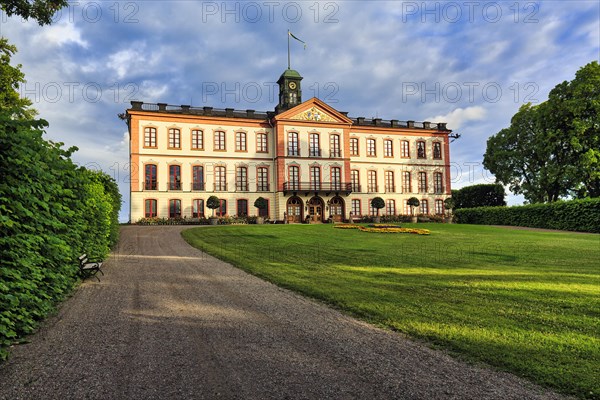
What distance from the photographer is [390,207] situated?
3912 cm

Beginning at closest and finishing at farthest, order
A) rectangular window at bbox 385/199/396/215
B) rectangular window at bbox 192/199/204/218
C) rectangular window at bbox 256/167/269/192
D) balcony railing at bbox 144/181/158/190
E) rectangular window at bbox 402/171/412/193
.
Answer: balcony railing at bbox 144/181/158/190, rectangular window at bbox 192/199/204/218, rectangular window at bbox 256/167/269/192, rectangular window at bbox 385/199/396/215, rectangular window at bbox 402/171/412/193

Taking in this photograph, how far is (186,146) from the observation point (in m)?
34.0

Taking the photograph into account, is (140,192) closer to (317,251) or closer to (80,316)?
(317,251)

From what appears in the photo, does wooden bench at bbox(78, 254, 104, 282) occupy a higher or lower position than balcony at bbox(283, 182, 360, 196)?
lower

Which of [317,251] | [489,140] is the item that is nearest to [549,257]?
[317,251]

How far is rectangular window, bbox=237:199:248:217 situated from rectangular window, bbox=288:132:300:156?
6.20 metres

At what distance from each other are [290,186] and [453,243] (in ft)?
66.1

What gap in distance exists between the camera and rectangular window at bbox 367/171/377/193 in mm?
39156

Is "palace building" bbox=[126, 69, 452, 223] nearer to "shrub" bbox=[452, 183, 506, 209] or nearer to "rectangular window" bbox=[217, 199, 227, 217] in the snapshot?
"rectangular window" bbox=[217, 199, 227, 217]

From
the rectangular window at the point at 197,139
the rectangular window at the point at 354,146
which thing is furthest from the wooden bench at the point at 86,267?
the rectangular window at the point at 354,146

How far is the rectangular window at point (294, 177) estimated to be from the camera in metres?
35.3

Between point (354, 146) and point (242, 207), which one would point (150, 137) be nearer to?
point (242, 207)

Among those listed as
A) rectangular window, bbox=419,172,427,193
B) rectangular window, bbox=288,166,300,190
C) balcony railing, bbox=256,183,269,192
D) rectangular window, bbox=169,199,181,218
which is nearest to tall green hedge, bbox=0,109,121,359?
rectangular window, bbox=169,199,181,218

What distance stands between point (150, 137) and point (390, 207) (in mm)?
23910
